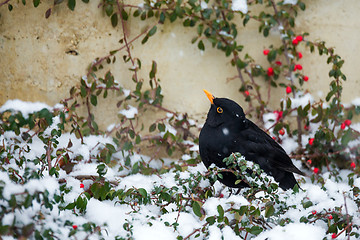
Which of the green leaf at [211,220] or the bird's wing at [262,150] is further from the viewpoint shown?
the bird's wing at [262,150]

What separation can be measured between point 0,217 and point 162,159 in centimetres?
206

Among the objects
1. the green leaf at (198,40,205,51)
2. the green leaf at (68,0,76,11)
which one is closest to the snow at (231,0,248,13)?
the green leaf at (198,40,205,51)

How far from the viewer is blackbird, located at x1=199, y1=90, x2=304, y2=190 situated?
2674mm

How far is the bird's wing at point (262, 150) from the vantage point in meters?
2.77

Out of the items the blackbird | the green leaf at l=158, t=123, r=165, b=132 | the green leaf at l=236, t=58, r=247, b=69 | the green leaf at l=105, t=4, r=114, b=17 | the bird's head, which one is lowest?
the blackbird

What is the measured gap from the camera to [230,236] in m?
2.14

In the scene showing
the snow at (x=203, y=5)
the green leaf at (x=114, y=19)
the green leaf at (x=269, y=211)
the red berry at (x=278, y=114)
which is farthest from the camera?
the red berry at (x=278, y=114)

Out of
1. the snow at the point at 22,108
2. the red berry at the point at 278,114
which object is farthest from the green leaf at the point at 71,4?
the red berry at the point at 278,114

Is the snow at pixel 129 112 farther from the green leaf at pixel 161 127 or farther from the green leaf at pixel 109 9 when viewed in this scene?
the green leaf at pixel 109 9

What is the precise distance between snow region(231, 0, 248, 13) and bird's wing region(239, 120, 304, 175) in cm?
113

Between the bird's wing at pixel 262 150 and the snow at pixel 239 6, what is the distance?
1127mm

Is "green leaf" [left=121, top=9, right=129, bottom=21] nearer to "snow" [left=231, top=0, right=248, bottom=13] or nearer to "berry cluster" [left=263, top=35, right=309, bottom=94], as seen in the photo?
"snow" [left=231, top=0, right=248, bottom=13]

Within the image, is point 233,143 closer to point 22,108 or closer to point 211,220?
point 211,220

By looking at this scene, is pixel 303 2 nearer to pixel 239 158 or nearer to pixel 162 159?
pixel 162 159
